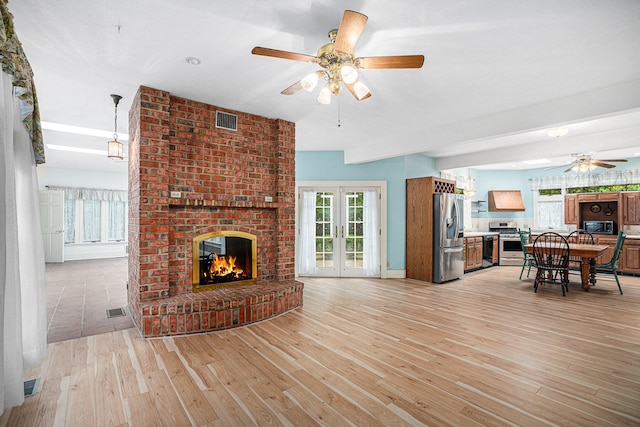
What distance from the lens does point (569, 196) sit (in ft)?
25.1

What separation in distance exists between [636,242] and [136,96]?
30.7 feet

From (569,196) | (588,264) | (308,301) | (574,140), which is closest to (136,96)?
(308,301)

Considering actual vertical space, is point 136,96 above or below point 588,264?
above

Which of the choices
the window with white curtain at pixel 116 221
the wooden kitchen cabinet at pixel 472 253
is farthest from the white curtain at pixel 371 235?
the window with white curtain at pixel 116 221

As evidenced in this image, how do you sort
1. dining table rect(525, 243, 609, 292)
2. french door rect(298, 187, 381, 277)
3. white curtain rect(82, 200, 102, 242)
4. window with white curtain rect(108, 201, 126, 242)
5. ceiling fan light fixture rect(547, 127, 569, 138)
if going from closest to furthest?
ceiling fan light fixture rect(547, 127, 569, 138), dining table rect(525, 243, 609, 292), french door rect(298, 187, 381, 277), white curtain rect(82, 200, 102, 242), window with white curtain rect(108, 201, 126, 242)

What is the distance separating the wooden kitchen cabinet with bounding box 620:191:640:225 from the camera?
6.69 m

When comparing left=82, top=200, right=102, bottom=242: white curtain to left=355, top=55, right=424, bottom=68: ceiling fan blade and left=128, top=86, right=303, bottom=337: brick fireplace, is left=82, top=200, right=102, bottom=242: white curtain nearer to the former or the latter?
left=128, top=86, right=303, bottom=337: brick fireplace

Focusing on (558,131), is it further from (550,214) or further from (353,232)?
(550,214)

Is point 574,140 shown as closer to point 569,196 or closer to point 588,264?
point 588,264

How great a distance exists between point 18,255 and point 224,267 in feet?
7.58

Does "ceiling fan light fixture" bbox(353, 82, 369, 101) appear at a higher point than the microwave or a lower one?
higher

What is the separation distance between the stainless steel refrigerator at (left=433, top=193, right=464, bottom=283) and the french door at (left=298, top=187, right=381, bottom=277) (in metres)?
1.12

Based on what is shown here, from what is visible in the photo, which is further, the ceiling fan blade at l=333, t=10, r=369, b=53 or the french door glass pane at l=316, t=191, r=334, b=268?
the french door glass pane at l=316, t=191, r=334, b=268

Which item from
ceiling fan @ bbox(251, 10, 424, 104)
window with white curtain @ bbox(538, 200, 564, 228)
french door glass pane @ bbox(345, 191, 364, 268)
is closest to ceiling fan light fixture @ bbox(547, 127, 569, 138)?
french door glass pane @ bbox(345, 191, 364, 268)
